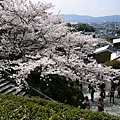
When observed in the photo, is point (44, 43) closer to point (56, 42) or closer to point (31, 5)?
point (56, 42)

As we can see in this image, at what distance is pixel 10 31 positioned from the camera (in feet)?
40.1

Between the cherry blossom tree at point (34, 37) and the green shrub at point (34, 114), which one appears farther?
the cherry blossom tree at point (34, 37)

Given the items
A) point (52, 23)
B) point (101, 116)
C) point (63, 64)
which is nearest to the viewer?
point (101, 116)

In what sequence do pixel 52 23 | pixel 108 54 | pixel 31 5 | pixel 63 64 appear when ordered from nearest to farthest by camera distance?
pixel 63 64
pixel 31 5
pixel 52 23
pixel 108 54

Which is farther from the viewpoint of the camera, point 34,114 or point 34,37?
point 34,37

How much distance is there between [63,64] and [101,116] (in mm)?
4347

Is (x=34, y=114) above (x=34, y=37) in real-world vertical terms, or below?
below

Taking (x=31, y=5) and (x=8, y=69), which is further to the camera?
(x=31, y=5)

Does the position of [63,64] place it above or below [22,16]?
below

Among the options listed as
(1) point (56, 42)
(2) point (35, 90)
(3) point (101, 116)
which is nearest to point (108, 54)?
(1) point (56, 42)

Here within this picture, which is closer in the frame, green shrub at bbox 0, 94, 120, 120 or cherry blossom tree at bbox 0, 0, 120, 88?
green shrub at bbox 0, 94, 120, 120

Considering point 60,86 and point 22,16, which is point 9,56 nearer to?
point 22,16

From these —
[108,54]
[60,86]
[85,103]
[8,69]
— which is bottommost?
[108,54]

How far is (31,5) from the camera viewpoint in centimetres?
1166
